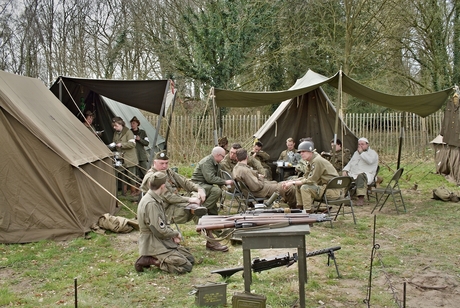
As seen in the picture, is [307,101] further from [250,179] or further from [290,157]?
[250,179]

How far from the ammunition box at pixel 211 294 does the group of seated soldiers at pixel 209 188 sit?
83 cm

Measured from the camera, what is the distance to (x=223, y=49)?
17.7 meters

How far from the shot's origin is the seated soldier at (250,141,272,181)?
1033 centimetres

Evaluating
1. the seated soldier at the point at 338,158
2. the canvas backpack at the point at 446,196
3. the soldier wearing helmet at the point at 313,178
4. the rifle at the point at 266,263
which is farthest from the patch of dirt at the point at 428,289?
the seated soldier at the point at 338,158

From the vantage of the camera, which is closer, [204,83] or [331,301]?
[331,301]

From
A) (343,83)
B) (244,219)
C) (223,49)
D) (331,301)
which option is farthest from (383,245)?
(223,49)

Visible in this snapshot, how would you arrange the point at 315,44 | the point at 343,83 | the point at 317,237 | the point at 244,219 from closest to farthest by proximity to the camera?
the point at 244,219 → the point at 317,237 → the point at 343,83 → the point at 315,44

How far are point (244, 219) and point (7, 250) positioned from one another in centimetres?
355

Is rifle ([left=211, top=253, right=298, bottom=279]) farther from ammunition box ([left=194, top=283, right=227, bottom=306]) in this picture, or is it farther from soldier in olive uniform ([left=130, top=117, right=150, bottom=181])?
soldier in olive uniform ([left=130, top=117, right=150, bottom=181])

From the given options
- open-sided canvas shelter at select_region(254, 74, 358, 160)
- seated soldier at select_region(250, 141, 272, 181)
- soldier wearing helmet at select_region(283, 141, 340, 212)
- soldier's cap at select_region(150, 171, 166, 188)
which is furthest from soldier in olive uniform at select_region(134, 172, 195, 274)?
open-sided canvas shelter at select_region(254, 74, 358, 160)

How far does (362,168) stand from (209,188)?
3.37 metres

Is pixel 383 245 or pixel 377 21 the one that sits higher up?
pixel 377 21

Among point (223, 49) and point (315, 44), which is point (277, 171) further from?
point (315, 44)

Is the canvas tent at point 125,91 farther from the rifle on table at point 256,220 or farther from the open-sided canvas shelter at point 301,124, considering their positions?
the rifle on table at point 256,220
